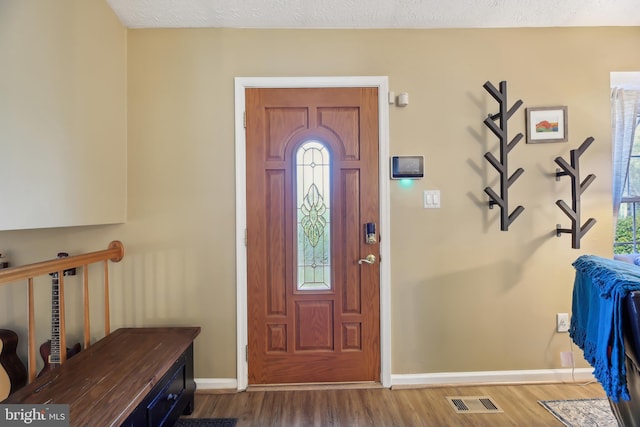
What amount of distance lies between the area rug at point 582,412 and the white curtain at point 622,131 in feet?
4.44

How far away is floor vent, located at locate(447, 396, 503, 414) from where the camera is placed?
182 centimetres

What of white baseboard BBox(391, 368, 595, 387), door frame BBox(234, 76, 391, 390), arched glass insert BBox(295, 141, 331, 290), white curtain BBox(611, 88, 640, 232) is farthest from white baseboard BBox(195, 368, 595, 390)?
white curtain BBox(611, 88, 640, 232)

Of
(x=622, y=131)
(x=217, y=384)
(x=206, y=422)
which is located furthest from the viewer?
(x=622, y=131)

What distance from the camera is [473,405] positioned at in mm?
1876

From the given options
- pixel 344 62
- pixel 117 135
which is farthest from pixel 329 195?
pixel 117 135

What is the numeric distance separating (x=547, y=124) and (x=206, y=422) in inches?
118

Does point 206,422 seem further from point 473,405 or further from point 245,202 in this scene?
point 473,405

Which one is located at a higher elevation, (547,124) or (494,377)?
(547,124)

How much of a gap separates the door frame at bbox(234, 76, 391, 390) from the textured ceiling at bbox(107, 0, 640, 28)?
377mm

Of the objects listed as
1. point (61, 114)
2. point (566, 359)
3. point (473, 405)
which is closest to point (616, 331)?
point (473, 405)

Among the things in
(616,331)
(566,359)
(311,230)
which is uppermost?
(311,230)

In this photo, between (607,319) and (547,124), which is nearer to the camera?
(607,319)

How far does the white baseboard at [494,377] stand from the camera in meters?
→ 2.07

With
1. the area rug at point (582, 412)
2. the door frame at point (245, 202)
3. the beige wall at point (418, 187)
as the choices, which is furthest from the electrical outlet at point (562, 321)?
the door frame at point (245, 202)
